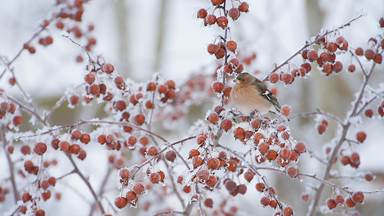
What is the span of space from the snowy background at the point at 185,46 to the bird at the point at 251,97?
2.03 feet

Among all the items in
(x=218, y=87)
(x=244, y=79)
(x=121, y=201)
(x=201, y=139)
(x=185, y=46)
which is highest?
(x=185, y=46)

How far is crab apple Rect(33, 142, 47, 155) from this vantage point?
130cm

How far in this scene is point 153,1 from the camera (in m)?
4.66

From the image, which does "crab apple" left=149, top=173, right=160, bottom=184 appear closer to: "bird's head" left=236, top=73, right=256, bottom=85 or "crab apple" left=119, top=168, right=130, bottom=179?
"crab apple" left=119, top=168, right=130, bottom=179

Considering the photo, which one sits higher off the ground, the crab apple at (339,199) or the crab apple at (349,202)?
the crab apple at (339,199)

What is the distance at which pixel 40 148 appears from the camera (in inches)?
51.2

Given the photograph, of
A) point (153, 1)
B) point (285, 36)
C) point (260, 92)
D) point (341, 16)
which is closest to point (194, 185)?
point (260, 92)

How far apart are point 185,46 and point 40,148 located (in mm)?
3990

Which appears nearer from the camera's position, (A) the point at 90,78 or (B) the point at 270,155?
(B) the point at 270,155

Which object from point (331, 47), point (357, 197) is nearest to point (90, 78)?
point (331, 47)

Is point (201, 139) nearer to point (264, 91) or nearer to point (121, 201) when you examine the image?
point (121, 201)

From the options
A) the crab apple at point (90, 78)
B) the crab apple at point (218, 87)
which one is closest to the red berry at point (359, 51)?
the crab apple at point (218, 87)

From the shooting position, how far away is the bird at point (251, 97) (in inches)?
52.6

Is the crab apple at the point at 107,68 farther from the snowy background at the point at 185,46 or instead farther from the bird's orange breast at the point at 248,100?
the snowy background at the point at 185,46
